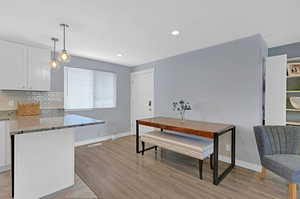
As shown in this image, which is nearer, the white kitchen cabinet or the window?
the white kitchen cabinet

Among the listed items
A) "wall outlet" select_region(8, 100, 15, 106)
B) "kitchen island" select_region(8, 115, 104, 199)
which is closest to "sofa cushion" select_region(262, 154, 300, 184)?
"kitchen island" select_region(8, 115, 104, 199)

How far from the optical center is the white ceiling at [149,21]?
5.78 ft

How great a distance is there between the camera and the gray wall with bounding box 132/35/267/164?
256cm

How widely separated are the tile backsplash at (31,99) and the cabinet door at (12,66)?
37cm

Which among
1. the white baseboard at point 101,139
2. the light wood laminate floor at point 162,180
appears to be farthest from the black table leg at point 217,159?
the white baseboard at point 101,139

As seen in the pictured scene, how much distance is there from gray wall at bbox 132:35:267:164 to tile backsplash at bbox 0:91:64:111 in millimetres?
2856

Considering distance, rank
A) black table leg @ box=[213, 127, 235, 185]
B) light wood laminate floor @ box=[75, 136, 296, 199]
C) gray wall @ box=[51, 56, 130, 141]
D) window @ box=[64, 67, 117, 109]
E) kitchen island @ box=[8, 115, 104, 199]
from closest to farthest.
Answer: kitchen island @ box=[8, 115, 104, 199], light wood laminate floor @ box=[75, 136, 296, 199], black table leg @ box=[213, 127, 235, 185], gray wall @ box=[51, 56, 130, 141], window @ box=[64, 67, 117, 109]

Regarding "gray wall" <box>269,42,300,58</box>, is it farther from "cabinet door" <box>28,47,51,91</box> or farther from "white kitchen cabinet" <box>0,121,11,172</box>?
"white kitchen cabinet" <box>0,121,11,172</box>

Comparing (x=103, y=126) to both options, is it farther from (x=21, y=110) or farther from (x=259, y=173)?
(x=259, y=173)

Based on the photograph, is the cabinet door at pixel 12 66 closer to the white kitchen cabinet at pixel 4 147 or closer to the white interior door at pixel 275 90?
the white kitchen cabinet at pixel 4 147

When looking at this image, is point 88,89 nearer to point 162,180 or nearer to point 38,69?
point 38,69

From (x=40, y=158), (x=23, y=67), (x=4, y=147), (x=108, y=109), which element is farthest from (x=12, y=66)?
(x=108, y=109)

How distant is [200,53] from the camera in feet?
10.8

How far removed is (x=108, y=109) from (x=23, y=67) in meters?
2.25
